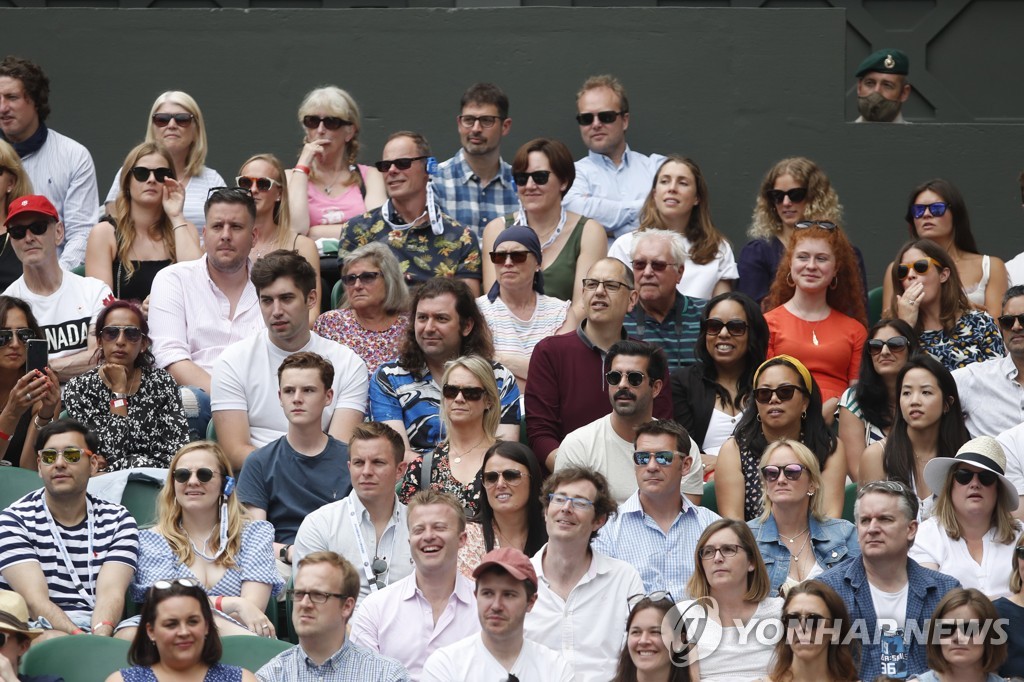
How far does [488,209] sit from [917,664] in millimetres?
4334

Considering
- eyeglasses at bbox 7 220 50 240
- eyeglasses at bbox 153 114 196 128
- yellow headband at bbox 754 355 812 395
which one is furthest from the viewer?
eyeglasses at bbox 153 114 196 128

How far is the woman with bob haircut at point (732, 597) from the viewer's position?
648 cm

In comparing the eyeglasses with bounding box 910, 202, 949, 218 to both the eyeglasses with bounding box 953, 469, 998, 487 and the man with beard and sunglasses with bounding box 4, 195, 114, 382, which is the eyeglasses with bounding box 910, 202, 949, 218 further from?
the man with beard and sunglasses with bounding box 4, 195, 114, 382

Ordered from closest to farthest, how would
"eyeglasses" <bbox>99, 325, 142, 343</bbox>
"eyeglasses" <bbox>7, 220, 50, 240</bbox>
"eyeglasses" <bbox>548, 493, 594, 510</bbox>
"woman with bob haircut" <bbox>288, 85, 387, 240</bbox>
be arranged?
"eyeglasses" <bbox>548, 493, 594, 510</bbox> → "eyeglasses" <bbox>99, 325, 142, 343</bbox> → "eyeglasses" <bbox>7, 220, 50, 240</bbox> → "woman with bob haircut" <bbox>288, 85, 387, 240</bbox>

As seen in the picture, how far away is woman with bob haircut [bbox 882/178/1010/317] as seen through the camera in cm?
930

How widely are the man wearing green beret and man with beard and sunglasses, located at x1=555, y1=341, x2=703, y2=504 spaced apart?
366cm

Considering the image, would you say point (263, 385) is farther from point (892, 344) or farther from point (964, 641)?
point (964, 641)

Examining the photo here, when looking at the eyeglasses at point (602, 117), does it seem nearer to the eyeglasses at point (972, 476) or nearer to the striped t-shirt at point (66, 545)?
the eyeglasses at point (972, 476)

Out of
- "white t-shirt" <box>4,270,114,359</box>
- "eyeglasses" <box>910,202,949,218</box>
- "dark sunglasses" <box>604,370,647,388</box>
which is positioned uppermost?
"eyeglasses" <box>910,202,949,218</box>

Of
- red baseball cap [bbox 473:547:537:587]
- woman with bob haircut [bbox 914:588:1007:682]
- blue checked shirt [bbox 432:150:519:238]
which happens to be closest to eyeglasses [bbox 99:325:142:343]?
red baseball cap [bbox 473:547:537:587]

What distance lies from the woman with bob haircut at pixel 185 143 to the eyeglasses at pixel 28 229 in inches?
35.3

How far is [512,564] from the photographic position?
6.27 metres

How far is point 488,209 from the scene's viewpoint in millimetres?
9992

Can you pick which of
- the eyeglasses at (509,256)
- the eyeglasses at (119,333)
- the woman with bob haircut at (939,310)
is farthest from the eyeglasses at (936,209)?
the eyeglasses at (119,333)
